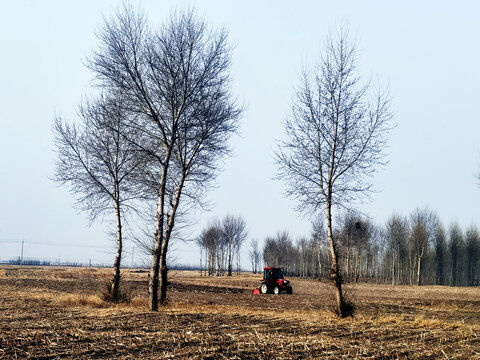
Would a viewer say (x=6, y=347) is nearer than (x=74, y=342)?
Yes

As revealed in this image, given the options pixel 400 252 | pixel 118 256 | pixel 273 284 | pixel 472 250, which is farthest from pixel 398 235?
pixel 118 256

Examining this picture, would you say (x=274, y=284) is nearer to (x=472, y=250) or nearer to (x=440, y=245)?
(x=440, y=245)

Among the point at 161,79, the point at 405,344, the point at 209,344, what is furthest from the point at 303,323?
the point at 161,79

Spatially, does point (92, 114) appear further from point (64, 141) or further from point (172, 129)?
point (172, 129)

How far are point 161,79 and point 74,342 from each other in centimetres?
944

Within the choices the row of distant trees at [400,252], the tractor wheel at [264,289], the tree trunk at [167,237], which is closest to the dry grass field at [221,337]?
the tree trunk at [167,237]

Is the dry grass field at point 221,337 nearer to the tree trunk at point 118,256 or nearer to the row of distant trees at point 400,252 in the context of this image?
the tree trunk at point 118,256

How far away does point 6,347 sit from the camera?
7934 millimetres

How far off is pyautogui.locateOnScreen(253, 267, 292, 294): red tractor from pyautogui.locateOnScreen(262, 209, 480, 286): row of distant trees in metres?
14.1

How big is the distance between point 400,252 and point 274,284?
43523mm

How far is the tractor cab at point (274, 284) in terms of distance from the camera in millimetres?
35031

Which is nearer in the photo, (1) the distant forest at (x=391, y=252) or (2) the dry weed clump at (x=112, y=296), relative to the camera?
(2) the dry weed clump at (x=112, y=296)

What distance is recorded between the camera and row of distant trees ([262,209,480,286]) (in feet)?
212

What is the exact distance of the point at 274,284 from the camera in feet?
117
